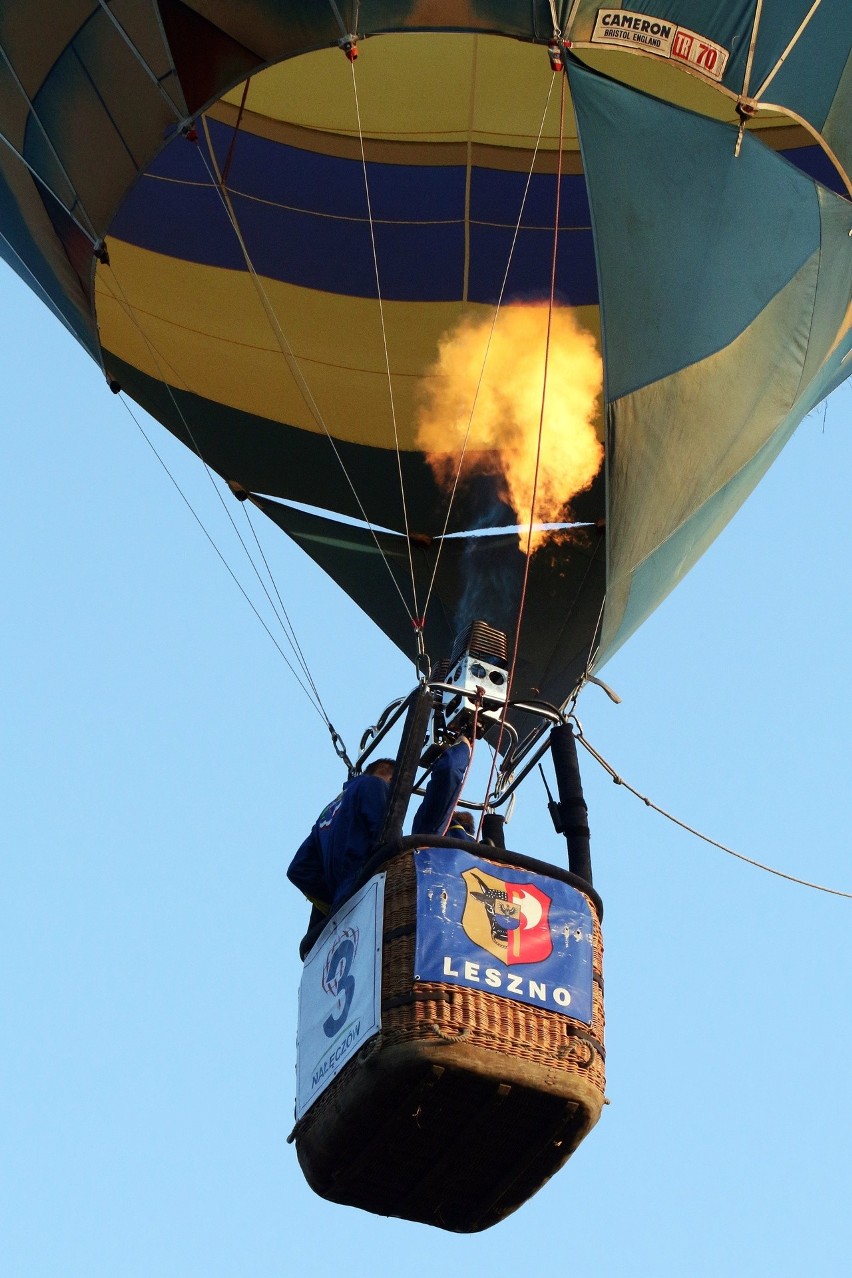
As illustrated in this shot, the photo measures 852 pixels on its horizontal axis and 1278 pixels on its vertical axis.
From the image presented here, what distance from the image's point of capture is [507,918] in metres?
6.01

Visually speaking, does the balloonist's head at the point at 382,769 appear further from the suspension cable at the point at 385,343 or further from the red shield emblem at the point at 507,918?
the suspension cable at the point at 385,343

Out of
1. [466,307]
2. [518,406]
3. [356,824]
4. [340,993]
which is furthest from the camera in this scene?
[466,307]

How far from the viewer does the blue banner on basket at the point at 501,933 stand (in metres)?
5.90

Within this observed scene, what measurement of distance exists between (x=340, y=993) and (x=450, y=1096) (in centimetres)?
51

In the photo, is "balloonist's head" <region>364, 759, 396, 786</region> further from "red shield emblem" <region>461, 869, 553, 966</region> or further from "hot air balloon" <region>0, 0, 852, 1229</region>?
"red shield emblem" <region>461, 869, 553, 966</region>

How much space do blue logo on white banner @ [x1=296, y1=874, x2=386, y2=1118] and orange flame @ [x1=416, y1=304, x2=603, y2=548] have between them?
89.7 inches

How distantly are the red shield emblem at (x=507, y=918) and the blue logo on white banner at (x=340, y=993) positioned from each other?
0.82ft

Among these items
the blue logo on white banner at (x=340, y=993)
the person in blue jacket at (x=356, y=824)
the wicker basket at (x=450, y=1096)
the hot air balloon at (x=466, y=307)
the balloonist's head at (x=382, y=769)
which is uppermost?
the hot air balloon at (x=466, y=307)

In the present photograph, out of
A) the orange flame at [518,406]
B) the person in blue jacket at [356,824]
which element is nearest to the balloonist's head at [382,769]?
the person in blue jacket at [356,824]

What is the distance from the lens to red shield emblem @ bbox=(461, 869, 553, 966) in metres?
5.96

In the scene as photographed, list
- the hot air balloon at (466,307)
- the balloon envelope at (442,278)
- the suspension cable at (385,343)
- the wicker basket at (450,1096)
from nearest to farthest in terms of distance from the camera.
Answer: the wicker basket at (450,1096) → the hot air balloon at (466,307) → the balloon envelope at (442,278) → the suspension cable at (385,343)

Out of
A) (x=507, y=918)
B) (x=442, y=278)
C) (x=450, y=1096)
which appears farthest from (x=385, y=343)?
(x=450, y=1096)

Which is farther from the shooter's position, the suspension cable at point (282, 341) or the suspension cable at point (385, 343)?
the suspension cable at point (385, 343)

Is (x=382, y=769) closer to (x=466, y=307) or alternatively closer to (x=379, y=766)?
(x=379, y=766)
